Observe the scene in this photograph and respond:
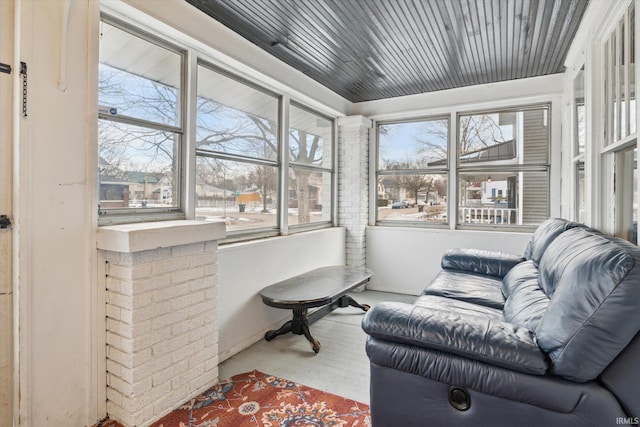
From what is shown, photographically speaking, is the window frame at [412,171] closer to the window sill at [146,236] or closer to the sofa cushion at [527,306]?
the sofa cushion at [527,306]

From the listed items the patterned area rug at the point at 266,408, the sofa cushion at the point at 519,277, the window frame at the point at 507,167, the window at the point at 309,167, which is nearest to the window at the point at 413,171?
the window frame at the point at 507,167

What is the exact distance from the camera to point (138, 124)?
223 cm

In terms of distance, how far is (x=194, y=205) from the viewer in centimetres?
260

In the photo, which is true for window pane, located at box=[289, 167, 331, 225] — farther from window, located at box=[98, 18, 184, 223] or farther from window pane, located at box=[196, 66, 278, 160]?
window, located at box=[98, 18, 184, 223]

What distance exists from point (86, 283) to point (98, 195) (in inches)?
19.7

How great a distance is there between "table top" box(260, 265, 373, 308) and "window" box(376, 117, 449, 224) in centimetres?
128

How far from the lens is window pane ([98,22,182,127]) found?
2.07 metres

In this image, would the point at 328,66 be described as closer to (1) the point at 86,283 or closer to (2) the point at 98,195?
(2) the point at 98,195

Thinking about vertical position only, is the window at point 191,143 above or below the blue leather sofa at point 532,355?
above

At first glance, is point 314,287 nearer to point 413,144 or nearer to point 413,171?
point 413,171

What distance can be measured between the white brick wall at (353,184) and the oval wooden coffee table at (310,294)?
2.99 ft

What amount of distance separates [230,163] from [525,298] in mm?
2305

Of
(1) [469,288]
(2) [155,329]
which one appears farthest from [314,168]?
(2) [155,329]

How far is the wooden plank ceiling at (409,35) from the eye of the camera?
2.46m
